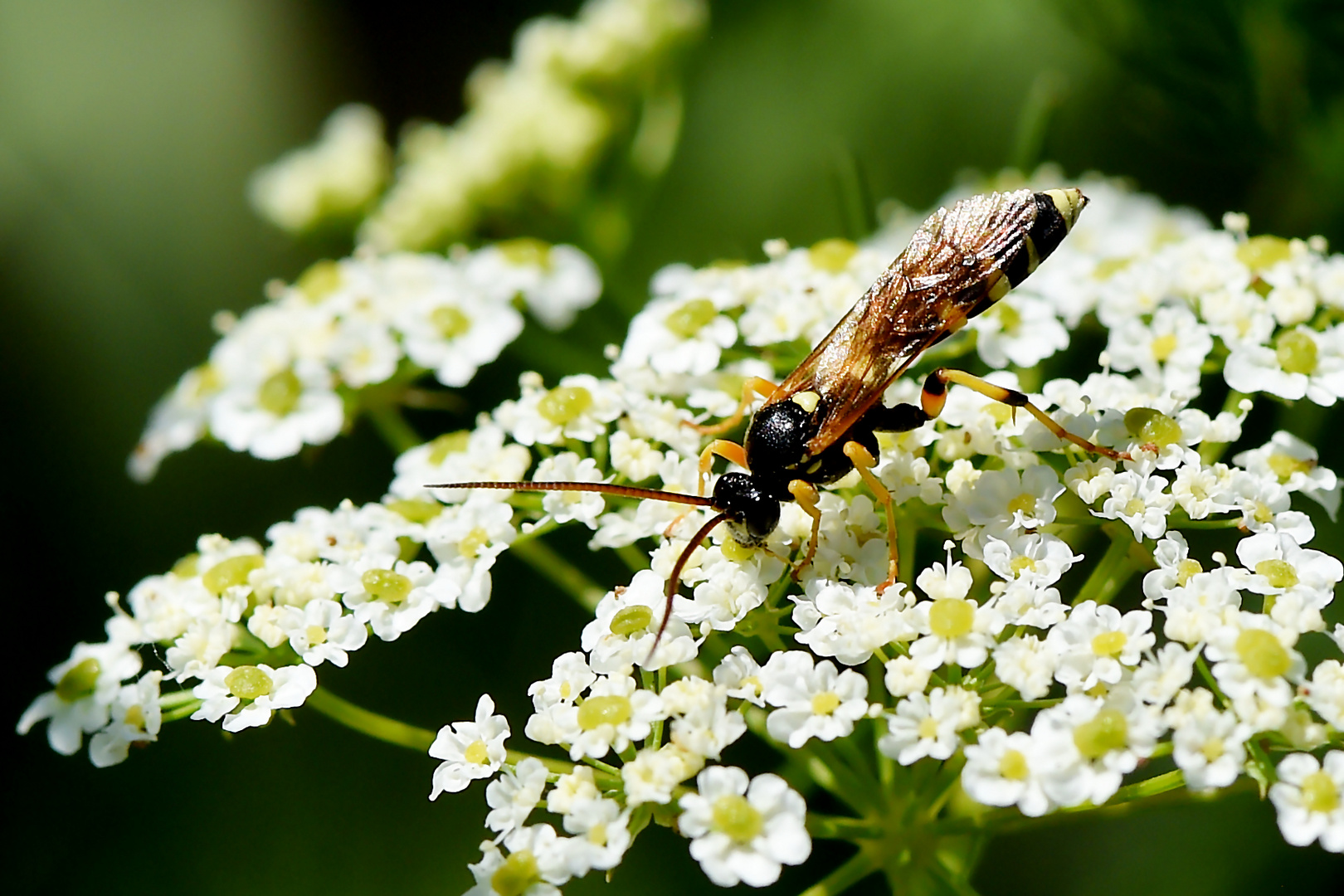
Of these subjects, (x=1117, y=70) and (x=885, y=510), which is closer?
(x=885, y=510)

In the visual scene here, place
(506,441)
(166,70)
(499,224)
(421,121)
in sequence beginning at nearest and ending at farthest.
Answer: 1. (506,441)
2. (499,224)
3. (166,70)
4. (421,121)

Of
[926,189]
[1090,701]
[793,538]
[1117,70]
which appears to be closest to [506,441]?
[793,538]

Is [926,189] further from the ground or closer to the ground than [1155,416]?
further from the ground

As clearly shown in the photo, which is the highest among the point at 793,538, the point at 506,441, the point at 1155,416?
the point at 506,441

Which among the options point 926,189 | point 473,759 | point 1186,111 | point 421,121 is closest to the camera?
point 473,759

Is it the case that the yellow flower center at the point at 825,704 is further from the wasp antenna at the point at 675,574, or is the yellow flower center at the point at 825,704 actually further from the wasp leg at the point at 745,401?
the wasp leg at the point at 745,401

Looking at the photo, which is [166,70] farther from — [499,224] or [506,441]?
[506,441]

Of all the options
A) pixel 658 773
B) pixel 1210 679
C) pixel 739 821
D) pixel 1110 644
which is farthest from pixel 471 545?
pixel 1210 679
